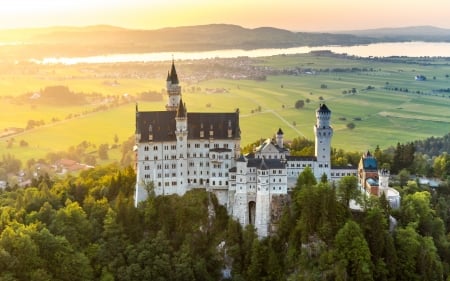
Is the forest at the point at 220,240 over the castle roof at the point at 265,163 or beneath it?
beneath

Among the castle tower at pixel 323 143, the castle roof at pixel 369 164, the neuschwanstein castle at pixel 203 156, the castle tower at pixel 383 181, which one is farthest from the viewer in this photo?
the castle tower at pixel 323 143

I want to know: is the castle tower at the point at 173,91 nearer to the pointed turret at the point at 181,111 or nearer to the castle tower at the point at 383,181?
the pointed turret at the point at 181,111

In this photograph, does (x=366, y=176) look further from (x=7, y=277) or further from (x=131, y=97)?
(x=131, y=97)

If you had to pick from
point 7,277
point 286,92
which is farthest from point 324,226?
point 286,92

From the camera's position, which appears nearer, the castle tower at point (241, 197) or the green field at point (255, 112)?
the castle tower at point (241, 197)

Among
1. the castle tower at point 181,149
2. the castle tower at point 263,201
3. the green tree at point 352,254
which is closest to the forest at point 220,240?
the green tree at point 352,254

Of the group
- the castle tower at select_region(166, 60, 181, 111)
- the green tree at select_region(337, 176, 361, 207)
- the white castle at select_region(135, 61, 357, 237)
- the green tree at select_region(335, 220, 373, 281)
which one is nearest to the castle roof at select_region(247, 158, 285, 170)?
the white castle at select_region(135, 61, 357, 237)
